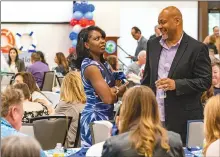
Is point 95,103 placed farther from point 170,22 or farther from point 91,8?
point 91,8

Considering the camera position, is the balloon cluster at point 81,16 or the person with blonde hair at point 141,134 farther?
the balloon cluster at point 81,16

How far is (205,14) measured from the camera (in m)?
15.6

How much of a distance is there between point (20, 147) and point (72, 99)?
3272 mm

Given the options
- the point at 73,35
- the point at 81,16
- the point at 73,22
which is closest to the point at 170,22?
the point at 81,16

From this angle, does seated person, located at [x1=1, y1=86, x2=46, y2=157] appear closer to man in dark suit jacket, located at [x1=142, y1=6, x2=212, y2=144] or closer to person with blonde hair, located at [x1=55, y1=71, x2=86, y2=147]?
man in dark suit jacket, located at [x1=142, y1=6, x2=212, y2=144]

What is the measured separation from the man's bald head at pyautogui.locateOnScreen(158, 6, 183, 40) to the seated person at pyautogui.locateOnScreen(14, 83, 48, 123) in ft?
5.61

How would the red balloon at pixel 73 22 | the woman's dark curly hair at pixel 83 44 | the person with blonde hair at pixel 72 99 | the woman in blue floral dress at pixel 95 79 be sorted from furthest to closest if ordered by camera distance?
the red balloon at pixel 73 22 → the person with blonde hair at pixel 72 99 → the woman's dark curly hair at pixel 83 44 → the woman in blue floral dress at pixel 95 79

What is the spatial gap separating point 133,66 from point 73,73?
4.96 meters

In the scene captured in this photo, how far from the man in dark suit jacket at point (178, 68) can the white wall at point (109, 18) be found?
37.0 feet

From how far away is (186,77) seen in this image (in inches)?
167

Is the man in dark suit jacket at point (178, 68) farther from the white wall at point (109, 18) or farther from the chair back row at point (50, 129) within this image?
the white wall at point (109, 18)

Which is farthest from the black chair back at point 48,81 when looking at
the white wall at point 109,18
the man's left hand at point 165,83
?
the man's left hand at point 165,83

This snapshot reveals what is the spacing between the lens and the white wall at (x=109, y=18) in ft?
51.0

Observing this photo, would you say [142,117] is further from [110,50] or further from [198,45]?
[110,50]
